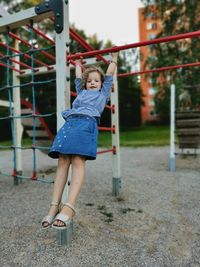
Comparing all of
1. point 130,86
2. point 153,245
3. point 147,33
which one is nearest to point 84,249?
point 153,245

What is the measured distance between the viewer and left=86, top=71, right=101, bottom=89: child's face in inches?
93.4

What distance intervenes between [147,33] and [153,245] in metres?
39.8

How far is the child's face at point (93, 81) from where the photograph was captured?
2.37 m

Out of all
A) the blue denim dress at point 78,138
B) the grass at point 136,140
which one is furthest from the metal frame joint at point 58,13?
the grass at point 136,140

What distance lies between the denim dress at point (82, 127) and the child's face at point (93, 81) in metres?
0.03

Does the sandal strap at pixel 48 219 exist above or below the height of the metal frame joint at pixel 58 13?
below

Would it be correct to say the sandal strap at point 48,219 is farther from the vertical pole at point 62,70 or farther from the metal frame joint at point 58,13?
the metal frame joint at point 58,13

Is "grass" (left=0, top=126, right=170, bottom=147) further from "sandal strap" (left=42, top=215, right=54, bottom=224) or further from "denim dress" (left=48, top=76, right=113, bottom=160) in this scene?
"sandal strap" (left=42, top=215, right=54, bottom=224)

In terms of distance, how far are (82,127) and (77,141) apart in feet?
0.36

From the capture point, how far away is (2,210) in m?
3.00

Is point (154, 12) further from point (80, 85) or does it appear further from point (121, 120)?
point (121, 120)

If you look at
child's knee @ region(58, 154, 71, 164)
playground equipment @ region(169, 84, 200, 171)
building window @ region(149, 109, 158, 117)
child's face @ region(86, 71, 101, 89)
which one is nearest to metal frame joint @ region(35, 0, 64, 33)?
child's face @ region(86, 71, 101, 89)

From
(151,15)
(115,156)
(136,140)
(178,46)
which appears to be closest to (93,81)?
(115,156)

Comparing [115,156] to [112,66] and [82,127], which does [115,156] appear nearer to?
[112,66]
